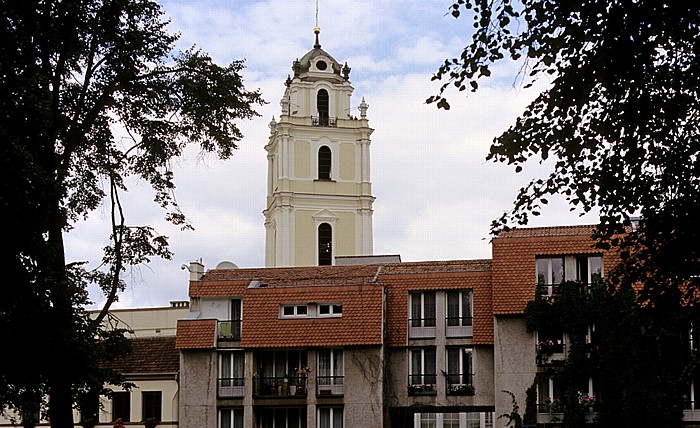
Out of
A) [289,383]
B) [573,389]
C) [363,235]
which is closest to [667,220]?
[573,389]

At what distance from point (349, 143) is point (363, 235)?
6952 mm

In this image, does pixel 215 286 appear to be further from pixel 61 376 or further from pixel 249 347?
pixel 61 376

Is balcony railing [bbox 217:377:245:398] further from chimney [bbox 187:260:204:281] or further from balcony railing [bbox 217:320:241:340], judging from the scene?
chimney [bbox 187:260:204:281]

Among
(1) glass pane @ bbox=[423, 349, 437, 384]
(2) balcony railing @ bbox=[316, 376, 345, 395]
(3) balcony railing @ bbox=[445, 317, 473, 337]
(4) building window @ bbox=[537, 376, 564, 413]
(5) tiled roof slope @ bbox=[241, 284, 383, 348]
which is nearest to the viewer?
(4) building window @ bbox=[537, 376, 564, 413]

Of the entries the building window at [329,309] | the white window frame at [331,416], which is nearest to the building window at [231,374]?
the white window frame at [331,416]

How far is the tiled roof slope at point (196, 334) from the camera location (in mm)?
57844

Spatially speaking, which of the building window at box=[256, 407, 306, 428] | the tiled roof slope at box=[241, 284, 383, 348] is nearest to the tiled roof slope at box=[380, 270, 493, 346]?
the tiled roof slope at box=[241, 284, 383, 348]

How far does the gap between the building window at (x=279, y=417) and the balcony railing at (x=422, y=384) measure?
4967mm

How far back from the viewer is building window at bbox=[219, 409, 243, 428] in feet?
187

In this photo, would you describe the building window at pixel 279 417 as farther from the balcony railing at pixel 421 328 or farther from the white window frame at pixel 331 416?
the balcony railing at pixel 421 328

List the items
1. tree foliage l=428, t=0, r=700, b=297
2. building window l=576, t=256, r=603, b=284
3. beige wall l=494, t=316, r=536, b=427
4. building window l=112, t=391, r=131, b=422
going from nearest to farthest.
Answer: tree foliage l=428, t=0, r=700, b=297 < beige wall l=494, t=316, r=536, b=427 < building window l=576, t=256, r=603, b=284 < building window l=112, t=391, r=131, b=422

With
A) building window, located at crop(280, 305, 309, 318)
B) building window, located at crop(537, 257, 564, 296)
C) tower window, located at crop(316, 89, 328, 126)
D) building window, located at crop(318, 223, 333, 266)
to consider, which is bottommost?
building window, located at crop(280, 305, 309, 318)

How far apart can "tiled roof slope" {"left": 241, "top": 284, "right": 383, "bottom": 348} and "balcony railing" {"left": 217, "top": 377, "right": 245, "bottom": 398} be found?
→ 1.65 meters

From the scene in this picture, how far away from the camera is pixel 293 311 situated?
58406 mm
